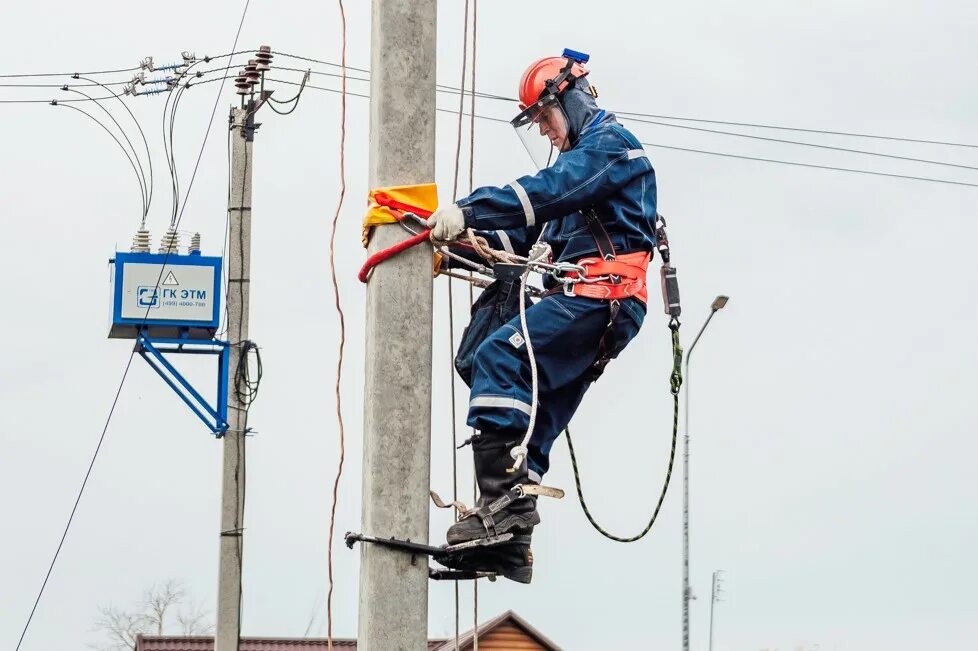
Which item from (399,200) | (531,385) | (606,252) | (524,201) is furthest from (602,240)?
(399,200)

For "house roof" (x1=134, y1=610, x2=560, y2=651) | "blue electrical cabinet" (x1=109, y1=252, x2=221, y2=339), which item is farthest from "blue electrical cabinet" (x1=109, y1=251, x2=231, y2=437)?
"house roof" (x1=134, y1=610, x2=560, y2=651)

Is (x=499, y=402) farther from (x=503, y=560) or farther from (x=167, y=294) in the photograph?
(x=167, y=294)

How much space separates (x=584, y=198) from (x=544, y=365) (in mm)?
601

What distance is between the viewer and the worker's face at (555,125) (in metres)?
6.41

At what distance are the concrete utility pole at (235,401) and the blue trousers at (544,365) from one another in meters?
7.94

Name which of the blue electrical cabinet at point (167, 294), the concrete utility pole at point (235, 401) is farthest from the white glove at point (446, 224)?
the blue electrical cabinet at point (167, 294)

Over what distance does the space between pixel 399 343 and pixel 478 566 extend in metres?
0.87

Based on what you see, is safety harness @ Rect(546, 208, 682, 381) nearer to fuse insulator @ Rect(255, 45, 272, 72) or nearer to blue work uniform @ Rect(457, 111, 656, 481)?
blue work uniform @ Rect(457, 111, 656, 481)

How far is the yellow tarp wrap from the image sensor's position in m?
5.64

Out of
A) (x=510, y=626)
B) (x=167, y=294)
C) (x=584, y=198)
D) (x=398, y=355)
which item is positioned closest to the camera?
(x=398, y=355)

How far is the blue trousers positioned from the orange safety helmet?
78 centimetres

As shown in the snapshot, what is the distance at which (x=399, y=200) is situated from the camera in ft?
18.5

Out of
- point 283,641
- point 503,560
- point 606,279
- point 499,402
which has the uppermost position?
point 606,279

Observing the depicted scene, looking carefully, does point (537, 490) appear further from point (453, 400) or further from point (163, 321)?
point (163, 321)
